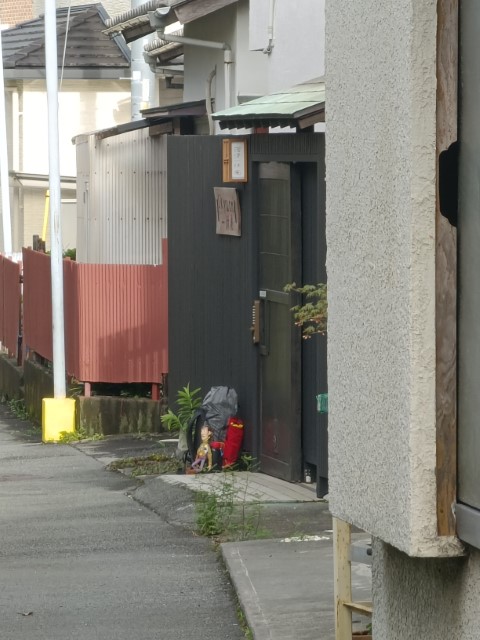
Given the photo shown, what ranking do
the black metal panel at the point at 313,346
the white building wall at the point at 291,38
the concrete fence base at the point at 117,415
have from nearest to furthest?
1. the black metal panel at the point at 313,346
2. the white building wall at the point at 291,38
3. the concrete fence base at the point at 117,415

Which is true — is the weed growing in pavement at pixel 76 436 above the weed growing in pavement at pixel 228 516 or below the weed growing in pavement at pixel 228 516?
below

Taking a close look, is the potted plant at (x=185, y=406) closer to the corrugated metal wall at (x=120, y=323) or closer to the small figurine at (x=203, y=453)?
the small figurine at (x=203, y=453)

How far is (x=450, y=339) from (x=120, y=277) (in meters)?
11.0

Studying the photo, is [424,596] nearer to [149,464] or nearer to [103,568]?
[103,568]

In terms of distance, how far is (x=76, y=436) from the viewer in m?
14.0

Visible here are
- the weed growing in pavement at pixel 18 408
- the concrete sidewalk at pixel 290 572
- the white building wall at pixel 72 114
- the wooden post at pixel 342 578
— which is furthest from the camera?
the white building wall at pixel 72 114

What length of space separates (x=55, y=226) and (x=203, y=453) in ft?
14.2

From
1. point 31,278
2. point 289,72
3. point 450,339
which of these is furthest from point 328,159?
point 31,278

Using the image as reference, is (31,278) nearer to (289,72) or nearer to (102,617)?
(289,72)

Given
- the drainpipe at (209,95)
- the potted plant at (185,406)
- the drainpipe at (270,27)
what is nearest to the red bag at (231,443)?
the potted plant at (185,406)

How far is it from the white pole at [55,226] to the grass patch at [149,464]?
A: 2173mm

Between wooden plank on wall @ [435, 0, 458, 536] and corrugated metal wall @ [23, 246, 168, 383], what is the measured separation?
34.6ft

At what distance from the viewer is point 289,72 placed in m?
11.8

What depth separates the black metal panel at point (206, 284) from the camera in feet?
35.4
